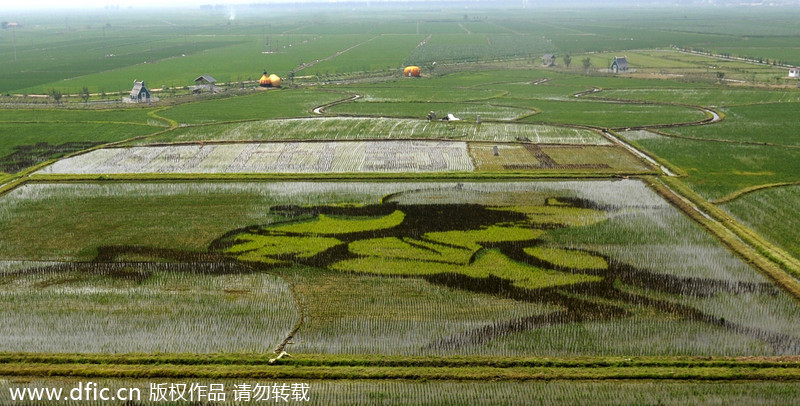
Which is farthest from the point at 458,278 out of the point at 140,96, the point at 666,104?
the point at 140,96

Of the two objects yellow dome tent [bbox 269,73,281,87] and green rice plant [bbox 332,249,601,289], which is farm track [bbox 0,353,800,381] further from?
yellow dome tent [bbox 269,73,281,87]

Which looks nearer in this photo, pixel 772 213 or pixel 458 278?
pixel 458 278

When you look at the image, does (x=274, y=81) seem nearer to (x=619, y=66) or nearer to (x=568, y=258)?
(x=619, y=66)

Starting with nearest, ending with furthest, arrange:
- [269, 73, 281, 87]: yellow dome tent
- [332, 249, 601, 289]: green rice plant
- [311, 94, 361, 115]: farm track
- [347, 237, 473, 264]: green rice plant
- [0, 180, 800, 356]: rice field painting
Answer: [0, 180, 800, 356]: rice field painting → [332, 249, 601, 289]: green rice plant → [347, 237, 473, 264]: green rice plant → [311, 94, 361, 115]: farm track → [269, 73, 281, 87]: yellow dome tent

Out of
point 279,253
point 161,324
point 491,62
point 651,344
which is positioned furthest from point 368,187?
point 491,62

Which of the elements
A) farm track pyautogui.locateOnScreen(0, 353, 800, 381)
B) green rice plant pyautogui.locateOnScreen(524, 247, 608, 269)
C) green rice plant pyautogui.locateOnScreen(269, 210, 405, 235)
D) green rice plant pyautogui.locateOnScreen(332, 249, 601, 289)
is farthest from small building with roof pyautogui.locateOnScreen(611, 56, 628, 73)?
farm track pyautogui.locateOnScreen(0, 353, 800, 381)

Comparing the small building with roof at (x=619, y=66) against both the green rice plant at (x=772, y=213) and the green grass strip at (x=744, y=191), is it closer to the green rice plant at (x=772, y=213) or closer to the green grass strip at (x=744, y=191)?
the green grass strip at (x=744, y=191)

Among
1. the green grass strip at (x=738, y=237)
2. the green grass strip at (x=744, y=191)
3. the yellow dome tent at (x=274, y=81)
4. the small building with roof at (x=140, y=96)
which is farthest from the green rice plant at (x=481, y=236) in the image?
the yellow dome tent at (x=274, y=81)

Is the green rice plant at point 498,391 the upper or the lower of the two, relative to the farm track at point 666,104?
lower
